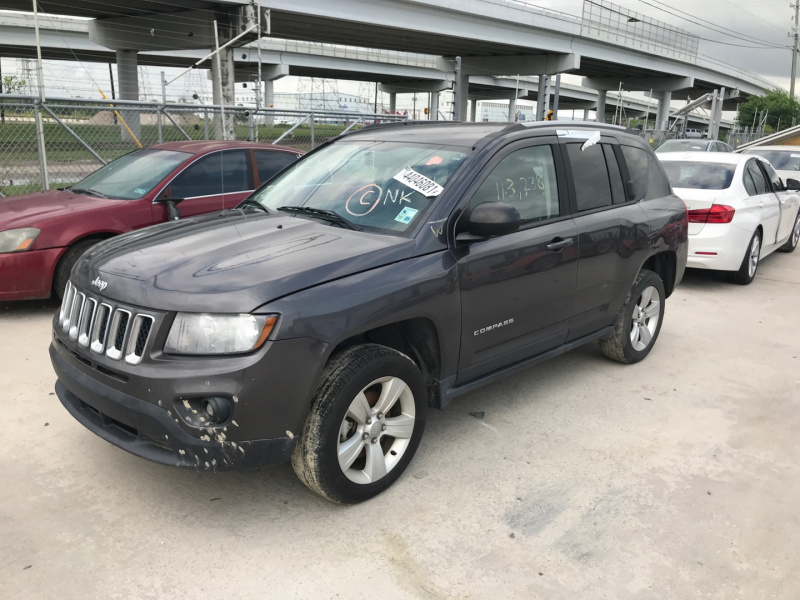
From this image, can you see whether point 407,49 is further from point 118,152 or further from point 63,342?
point 63,342

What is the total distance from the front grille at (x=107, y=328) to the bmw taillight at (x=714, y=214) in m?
6.95

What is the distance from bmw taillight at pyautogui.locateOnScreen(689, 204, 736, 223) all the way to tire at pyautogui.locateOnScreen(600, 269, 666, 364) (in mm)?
2886

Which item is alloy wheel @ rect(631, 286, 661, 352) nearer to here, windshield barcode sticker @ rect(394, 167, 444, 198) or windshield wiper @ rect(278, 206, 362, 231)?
windshield barcode sticker @ rect(394, 167, 444, 198)

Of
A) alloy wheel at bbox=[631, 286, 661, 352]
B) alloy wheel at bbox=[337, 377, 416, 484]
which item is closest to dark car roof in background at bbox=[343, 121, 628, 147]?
alloy wheel at bbox=[631, 286, 661, 352]

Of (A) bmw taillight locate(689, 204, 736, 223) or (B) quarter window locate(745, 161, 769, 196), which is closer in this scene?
(A) bmw taillight locate(689, 204, 736, 223)

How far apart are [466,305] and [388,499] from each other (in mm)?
1080

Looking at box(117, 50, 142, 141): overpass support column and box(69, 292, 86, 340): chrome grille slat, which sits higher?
box(117, 50, 142, 141): overpass support column

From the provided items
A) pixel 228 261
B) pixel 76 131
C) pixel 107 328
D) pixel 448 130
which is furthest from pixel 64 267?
pixel 76 131

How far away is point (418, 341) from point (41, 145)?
8.78 m

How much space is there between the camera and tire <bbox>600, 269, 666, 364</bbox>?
5.11 metres

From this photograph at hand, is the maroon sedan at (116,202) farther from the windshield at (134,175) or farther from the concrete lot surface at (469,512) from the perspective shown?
the concrete lot surface at (469,512)

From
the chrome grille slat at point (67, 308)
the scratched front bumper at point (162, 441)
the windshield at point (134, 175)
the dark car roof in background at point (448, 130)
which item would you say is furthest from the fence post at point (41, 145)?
the scratched front bumper at point (162, 441)

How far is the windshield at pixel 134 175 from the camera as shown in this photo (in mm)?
6816

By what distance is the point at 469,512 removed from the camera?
330cm
